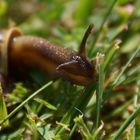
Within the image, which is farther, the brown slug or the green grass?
the brown slug

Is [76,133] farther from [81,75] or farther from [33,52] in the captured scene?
[33,52]

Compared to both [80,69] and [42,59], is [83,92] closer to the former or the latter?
[80,69]

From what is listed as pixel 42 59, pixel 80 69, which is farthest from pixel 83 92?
pixel 42 59

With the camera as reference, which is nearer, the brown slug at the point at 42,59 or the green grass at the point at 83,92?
the green grass at the point at 83,92

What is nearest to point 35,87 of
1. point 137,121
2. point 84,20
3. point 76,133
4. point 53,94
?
point 53,94
